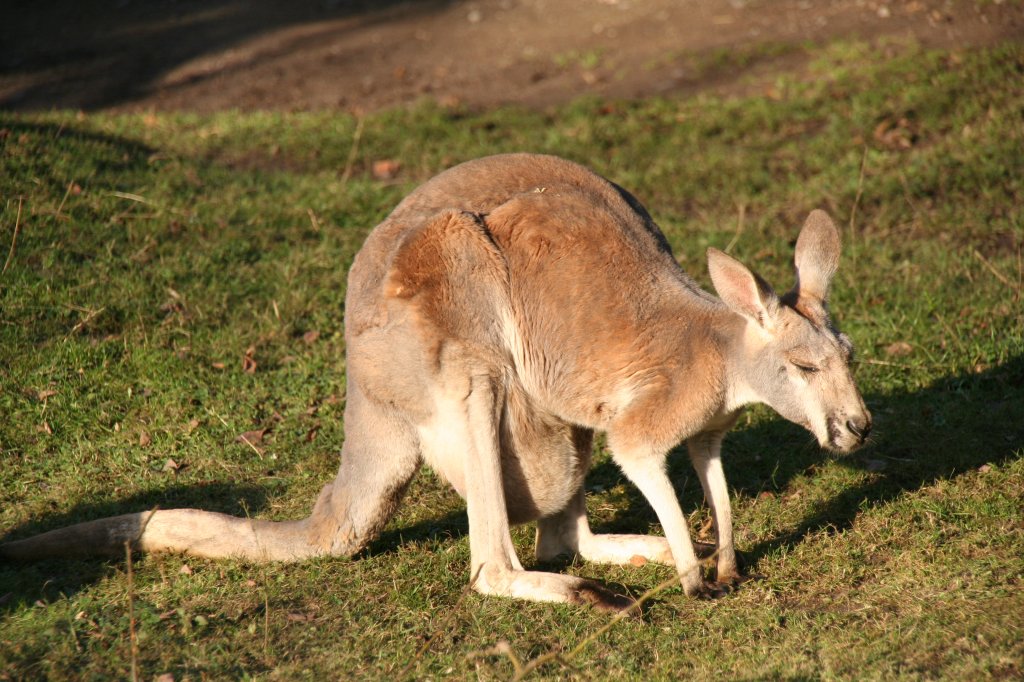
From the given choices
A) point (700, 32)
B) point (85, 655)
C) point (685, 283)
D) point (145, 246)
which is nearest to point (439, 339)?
point (685, 283)

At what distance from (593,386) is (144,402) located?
258cm

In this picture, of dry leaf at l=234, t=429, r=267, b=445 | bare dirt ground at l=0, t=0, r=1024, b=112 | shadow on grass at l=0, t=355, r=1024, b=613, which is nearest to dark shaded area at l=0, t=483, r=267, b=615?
shadow on grass at l=0, t=355, r=1024, b=613

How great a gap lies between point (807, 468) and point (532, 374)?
5.16 feet

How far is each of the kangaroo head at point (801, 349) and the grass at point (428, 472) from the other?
2.32 ft

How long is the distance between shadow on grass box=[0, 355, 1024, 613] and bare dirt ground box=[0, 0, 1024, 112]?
14.9 feet

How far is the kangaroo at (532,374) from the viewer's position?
3783mm

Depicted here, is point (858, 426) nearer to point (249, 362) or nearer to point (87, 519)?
point (87, 519)

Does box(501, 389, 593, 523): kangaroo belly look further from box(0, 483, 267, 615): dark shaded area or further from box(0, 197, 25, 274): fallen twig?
box(0, 197, 25, 274): fallen twig

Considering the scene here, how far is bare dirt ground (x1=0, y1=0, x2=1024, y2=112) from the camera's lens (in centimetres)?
953

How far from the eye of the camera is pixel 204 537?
4.16 meters

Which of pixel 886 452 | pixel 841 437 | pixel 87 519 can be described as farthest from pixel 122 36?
pixel 841 437

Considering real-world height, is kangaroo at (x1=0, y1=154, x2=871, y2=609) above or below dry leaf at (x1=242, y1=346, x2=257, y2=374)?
above

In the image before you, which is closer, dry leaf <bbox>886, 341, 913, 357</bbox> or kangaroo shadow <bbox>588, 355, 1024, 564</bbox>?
kangaroo shadow <bbox>588, 355, 1024, 564</bbox>

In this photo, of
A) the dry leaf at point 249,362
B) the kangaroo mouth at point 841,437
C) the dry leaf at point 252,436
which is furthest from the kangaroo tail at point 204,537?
the kangaroo mouth at point 841,437
